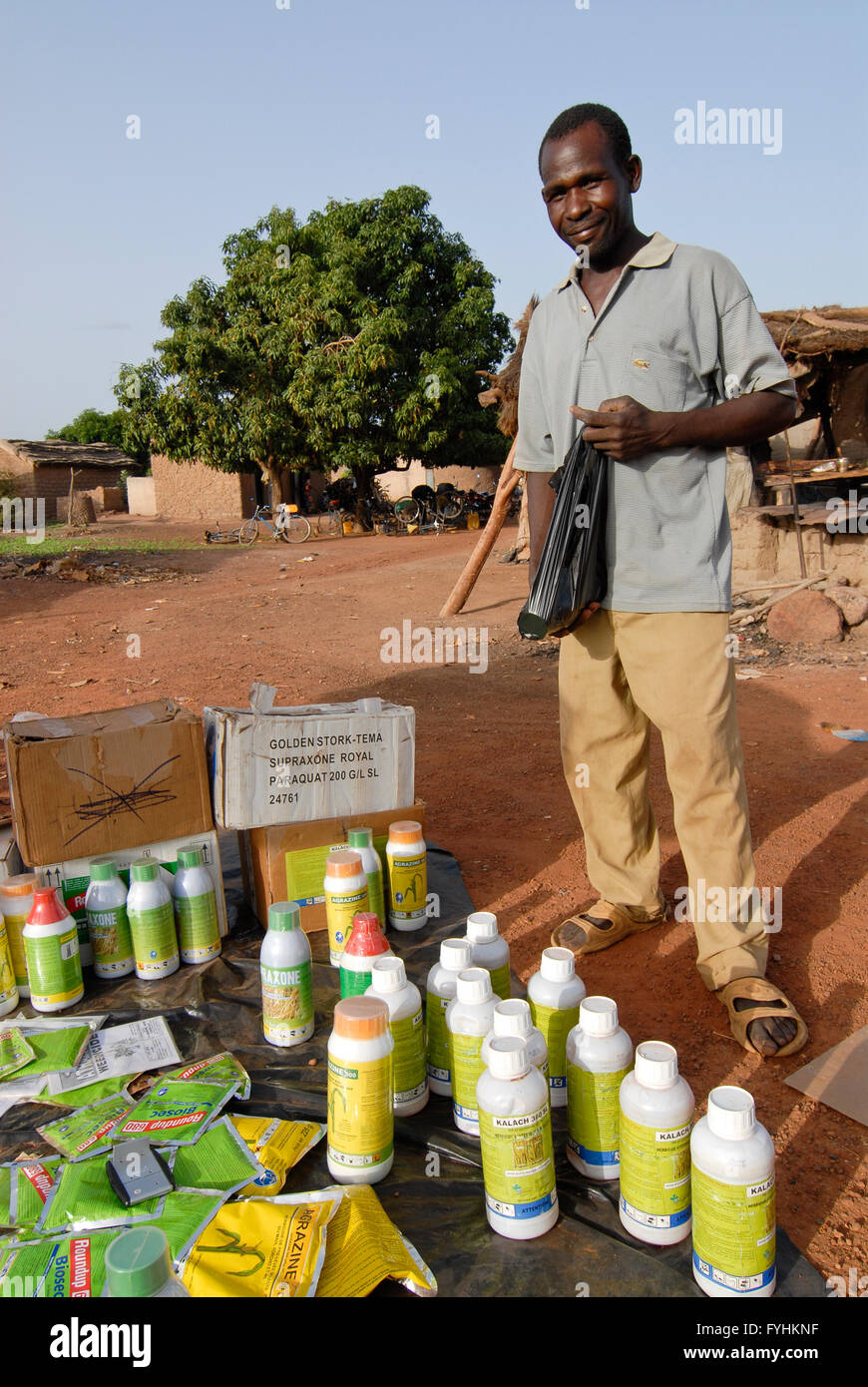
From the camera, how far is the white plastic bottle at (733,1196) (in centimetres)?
134

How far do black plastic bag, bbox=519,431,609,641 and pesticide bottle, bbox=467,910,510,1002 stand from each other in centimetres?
87

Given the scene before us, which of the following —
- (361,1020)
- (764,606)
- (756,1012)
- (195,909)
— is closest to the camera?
(361,1020)

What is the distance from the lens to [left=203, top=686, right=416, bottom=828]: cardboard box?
272cm

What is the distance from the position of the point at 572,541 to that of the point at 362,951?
129cm

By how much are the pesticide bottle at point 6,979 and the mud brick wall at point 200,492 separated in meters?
25.6

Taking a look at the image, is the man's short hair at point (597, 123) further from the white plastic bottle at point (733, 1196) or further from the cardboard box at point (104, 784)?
the white plastic bottle at point (733, 1196)

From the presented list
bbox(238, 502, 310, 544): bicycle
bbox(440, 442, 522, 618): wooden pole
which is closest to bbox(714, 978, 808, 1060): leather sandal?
bbox(440, 442, 522, 618): wooden pole

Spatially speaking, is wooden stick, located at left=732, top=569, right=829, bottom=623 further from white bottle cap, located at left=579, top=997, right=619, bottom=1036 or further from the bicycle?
the bicycle

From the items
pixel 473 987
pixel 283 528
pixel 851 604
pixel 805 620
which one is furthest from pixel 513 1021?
pixel 283 528

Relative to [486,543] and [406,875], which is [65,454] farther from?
[406,875]

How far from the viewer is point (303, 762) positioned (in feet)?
9.11

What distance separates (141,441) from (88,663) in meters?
16.2

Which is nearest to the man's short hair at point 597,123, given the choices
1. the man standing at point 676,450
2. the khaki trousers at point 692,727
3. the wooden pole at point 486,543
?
the man standing at point 676,450
